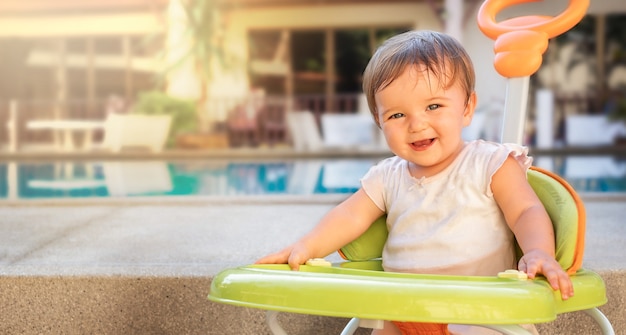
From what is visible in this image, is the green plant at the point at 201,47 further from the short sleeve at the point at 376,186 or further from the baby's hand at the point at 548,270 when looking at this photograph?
the baby's hand at the point at 548,270

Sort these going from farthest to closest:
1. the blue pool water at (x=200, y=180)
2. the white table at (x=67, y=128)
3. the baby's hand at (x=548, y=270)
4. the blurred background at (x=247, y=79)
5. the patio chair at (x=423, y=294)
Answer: the white table at (x=67, y=128)
the blurred background at (x=247, y=79)
the blue pool water at (x=200, y=180)
the baby's hand at (x=548, y=270)
the patio chair at (x=423, y=294)

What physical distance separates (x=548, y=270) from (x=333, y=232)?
477 mm

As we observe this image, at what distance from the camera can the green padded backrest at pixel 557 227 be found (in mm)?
1345

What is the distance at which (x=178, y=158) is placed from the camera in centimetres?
1062

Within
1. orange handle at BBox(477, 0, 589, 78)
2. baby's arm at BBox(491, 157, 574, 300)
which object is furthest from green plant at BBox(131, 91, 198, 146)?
baby's arm at BBox(491, 157, 574, 300)

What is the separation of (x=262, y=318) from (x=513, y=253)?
2.25 ft

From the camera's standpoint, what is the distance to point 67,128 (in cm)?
1365

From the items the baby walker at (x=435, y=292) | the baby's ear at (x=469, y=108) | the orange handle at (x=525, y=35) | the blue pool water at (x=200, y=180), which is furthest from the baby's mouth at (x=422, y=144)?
the blue pool water at (x=200, y=180)

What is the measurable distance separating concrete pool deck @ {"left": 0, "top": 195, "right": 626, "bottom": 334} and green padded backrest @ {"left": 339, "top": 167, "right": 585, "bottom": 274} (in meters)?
0.31

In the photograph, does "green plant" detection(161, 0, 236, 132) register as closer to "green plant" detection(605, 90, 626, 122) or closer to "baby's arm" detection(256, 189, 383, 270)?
"green plant" detection(605, 90, 626, 122)

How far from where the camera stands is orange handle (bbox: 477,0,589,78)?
66.3 inches

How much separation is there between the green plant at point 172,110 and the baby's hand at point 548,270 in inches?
419

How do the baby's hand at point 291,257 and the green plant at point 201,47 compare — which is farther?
the green plant at point 201,47

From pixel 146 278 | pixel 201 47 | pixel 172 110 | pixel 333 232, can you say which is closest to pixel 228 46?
pixel 201 47
